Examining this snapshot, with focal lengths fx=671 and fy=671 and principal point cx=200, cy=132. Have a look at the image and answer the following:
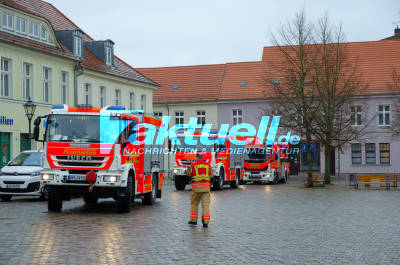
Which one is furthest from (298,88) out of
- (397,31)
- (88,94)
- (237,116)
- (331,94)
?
(397,31)

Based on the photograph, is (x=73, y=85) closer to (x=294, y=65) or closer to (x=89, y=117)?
(x=294, y=65)

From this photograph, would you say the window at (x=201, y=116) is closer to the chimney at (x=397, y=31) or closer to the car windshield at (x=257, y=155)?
the car windshield at (x=257, y=155)

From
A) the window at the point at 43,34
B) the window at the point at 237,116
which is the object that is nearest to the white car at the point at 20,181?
the window at the point at 43,34

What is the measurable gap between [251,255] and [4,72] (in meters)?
25.2

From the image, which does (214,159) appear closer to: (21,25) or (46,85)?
(46,85)

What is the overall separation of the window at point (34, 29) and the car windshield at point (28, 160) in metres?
13.0

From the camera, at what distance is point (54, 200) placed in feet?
61.2

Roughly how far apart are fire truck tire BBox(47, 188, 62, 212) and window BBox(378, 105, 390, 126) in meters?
42.9

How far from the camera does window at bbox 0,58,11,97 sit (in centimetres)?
3322

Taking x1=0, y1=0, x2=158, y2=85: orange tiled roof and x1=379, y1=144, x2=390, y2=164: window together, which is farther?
x1=379, y1=144, x2=390, y2=164: window

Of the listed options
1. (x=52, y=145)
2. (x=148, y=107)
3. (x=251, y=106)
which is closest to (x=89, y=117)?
(x=52, y=145)

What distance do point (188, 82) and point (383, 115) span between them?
18834 millimetres

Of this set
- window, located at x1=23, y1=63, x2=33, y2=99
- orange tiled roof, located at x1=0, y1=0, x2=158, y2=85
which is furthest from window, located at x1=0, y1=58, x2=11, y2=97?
orange tiled roof, located at x1=0, y1=0, x2=158, y2=85

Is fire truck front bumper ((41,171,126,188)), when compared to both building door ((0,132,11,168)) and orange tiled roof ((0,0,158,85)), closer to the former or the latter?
building door ((0,132,11,168))
